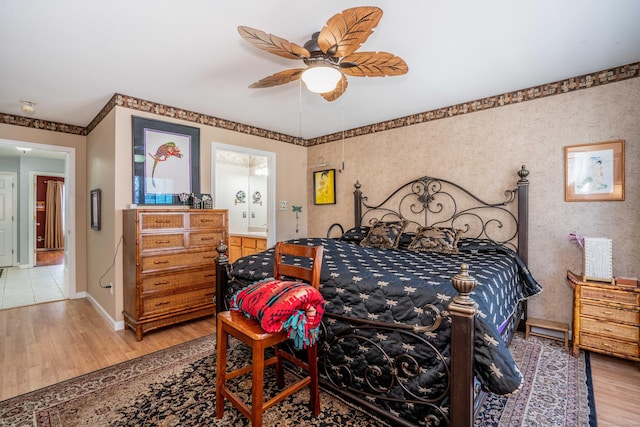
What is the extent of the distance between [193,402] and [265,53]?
256cm

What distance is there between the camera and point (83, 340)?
2.95 metres

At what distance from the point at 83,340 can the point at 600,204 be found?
5.08 m

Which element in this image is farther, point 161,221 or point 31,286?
point 31,286

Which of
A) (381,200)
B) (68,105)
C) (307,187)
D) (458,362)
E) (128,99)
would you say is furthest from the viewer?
(307,187)

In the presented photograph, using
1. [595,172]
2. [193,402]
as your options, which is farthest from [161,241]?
[595,172]

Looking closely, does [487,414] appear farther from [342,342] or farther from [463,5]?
[463,5]

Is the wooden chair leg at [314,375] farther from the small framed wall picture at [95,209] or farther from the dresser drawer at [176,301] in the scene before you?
the small framed wall picture at [95,209]

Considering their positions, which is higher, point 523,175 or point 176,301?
point 523,175

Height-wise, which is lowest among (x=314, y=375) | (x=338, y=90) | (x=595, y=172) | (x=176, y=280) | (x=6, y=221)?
(x=314, y=375)

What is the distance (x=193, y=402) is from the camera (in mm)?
1930

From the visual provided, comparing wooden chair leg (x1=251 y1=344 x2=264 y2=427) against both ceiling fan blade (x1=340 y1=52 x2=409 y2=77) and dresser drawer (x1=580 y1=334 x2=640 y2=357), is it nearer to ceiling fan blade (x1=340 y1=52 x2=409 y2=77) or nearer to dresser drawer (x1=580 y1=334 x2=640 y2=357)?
ceiling fan blade (x1=340 y1=52 x2=409 y2=77)

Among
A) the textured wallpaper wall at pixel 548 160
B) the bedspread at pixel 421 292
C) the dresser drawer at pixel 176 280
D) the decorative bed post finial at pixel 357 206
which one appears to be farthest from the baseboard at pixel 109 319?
the textured wallpaper wall at pixel 548 160

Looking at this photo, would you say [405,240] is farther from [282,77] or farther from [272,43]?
[272,43]

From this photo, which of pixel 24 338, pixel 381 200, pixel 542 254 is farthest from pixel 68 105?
pixel 542 254
